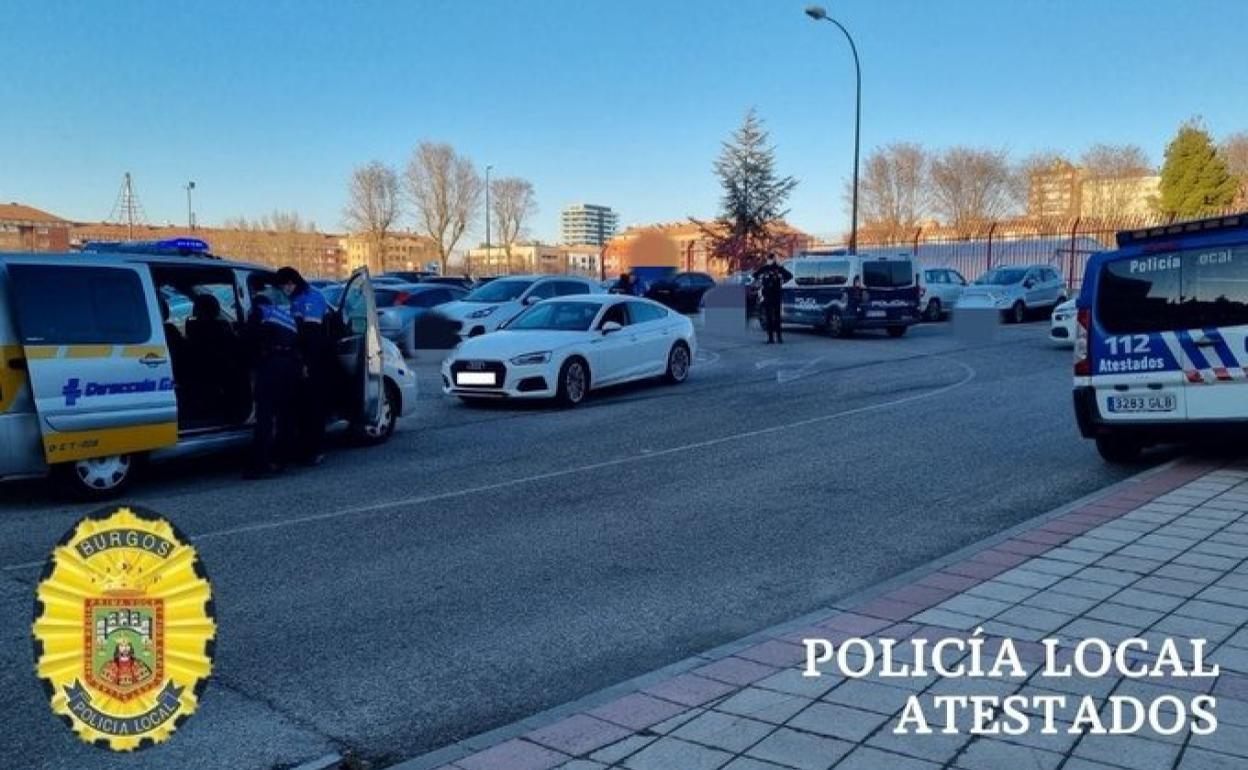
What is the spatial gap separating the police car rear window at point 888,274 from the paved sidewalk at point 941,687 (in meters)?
17.8


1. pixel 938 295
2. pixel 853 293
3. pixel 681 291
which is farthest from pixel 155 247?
pixel 681 291

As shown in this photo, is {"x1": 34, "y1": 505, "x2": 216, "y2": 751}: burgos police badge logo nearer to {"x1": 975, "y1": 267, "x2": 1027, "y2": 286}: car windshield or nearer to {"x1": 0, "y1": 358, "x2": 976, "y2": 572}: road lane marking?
{"x1": 0, "y1": 358, "x2": 976, "y2": 572}: road lane marking

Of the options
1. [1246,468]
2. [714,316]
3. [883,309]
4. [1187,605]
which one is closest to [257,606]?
[1187,605]

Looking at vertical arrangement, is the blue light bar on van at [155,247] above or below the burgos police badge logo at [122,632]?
above

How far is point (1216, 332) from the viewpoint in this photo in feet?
25.5

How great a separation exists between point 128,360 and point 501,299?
1433cm

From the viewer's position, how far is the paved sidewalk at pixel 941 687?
11.0 ft

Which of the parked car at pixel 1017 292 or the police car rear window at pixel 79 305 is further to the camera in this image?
the parked car at pixel 1017 292

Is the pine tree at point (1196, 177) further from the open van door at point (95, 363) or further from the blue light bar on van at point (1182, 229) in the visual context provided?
the open van door at point (95, 363)

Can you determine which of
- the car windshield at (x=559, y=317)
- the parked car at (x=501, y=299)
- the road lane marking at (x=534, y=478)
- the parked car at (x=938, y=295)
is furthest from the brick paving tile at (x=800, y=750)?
the parked car at (x=938, y=295)

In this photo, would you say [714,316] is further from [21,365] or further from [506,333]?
[21,365]

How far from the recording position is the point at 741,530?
271 inches

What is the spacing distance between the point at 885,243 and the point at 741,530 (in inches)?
1681

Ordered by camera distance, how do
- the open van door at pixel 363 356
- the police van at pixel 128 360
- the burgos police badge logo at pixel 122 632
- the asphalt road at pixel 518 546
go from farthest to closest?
1. the open van door at pixel 363 356
2. the police van at pixel 128 360
3. the asphalt road at pixel 518 546
4. the burgos police badge logo at pixel 122 632
